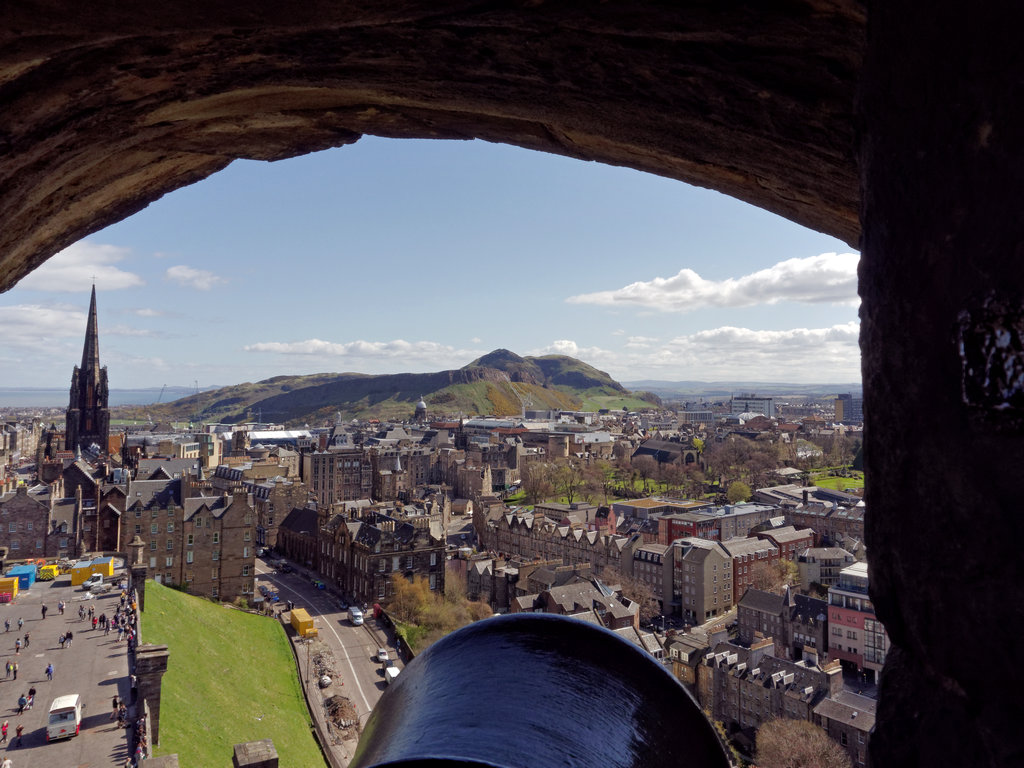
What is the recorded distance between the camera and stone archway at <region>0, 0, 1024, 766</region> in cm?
101

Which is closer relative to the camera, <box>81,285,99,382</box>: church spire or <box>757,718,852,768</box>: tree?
<box>757,718,852,768</box>: tree

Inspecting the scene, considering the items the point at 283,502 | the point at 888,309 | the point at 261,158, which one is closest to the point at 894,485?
the point at 888,309

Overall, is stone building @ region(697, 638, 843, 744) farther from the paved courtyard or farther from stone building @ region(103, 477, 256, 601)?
the paved courtyard

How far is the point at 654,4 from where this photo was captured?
4.96ft

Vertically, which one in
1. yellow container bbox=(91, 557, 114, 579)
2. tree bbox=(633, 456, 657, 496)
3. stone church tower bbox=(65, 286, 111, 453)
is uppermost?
stone church tower bbox=(65, 286, 111, 453)

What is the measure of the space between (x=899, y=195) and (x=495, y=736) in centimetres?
130

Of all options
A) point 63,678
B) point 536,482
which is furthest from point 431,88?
point 536,482

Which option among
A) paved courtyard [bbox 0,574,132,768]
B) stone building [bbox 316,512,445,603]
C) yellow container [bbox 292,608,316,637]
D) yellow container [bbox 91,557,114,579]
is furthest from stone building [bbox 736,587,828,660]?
yellow container [bbox 91,557,114,579]

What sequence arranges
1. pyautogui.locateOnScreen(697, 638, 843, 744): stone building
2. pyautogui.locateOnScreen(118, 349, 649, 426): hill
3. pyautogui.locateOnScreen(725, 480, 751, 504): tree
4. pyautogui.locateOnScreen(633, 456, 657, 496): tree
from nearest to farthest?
pyautogui.locateOnScreen(697, 638, 843, 744): stone building
pyautogui.locateOnScreen(725, 480, 751, 504): tree
pyautogui.locateOnScreen(633, 456, 657, 496): tree
pyautogui.locateOnScreen(118, 349, 649, 426): hill

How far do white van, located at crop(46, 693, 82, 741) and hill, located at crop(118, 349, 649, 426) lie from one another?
112832 mm

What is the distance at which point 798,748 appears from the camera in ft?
66.7

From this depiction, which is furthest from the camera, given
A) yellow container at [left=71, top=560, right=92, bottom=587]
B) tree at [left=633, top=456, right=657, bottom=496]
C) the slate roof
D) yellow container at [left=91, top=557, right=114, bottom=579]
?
tree at [left=633, top=456, right=657, bottom=496]

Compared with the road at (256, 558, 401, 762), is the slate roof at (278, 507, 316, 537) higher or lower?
higher

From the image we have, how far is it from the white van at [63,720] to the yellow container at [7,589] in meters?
9.32
